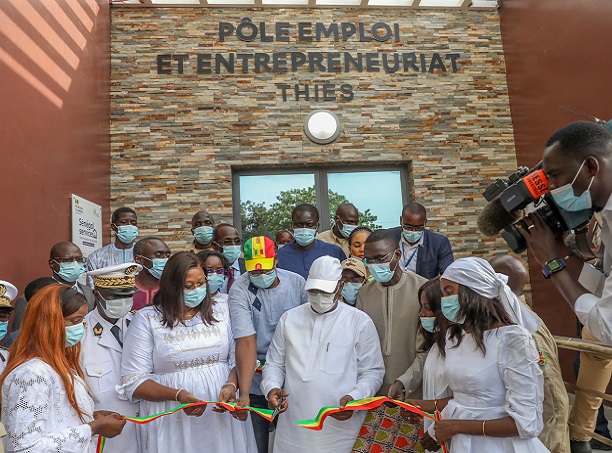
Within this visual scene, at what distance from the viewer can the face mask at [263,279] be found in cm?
348

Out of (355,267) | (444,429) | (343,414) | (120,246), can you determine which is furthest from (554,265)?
(120,246)

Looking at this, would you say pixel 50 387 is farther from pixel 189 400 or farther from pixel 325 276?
pixel 325 276

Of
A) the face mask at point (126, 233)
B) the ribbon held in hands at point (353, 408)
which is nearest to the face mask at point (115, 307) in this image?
the ribbon held in hands at point (353, 408)

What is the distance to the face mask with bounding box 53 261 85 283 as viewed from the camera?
4.51 m

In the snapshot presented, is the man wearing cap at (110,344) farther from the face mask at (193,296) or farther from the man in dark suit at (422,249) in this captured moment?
the man in dark suit at (422,249)

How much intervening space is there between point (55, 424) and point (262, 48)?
21.9ft

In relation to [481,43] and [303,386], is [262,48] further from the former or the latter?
[303,386]

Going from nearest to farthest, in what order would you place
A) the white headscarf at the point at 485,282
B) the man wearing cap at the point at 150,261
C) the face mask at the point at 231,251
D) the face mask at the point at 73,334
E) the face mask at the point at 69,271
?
the white headscarf at the point at 485,282 < the face mask at the point at 73,334 < the man wearing cap at the point at 150,261 < the face mask at the point at 69,271 < the face mask at the point at 231,251

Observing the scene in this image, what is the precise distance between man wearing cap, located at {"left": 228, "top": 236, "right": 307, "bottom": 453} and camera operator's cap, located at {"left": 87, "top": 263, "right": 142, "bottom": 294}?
0.63 m

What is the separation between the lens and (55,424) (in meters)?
2.35

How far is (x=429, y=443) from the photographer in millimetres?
2715

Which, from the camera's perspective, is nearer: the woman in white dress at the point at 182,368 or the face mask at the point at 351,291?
the woman in white dress at the point at 182,368

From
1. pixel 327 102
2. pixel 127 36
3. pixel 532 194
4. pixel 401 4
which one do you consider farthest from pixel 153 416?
pixel 401 4

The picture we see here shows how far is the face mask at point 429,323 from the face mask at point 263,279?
1.00 m
